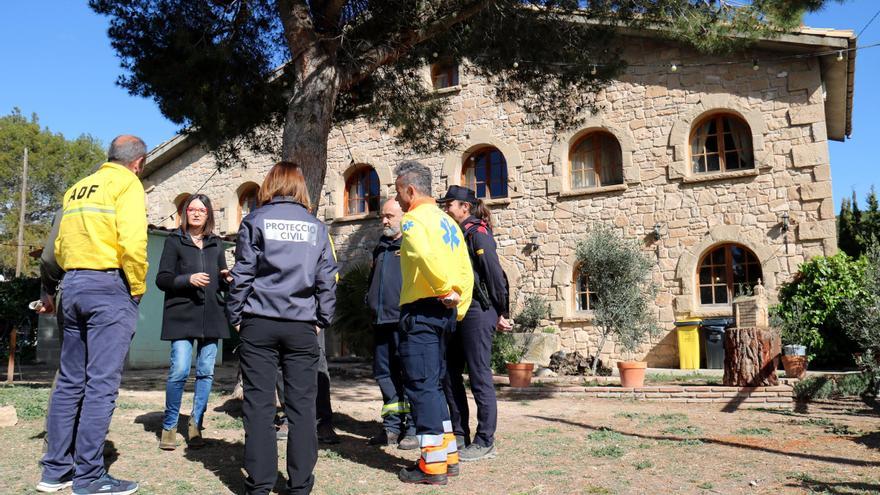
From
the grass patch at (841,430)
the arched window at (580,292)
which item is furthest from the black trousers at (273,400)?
the arched window at (580,292)

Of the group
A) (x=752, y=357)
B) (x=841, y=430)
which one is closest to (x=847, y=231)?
(x=752, y=357)

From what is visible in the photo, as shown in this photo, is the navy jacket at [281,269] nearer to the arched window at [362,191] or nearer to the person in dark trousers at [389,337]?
the person in dark trousers at [389,337]

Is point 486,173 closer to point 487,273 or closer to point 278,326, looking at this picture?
point 487,273

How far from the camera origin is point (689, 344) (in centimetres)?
1149

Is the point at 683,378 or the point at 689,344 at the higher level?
the point at 689,344

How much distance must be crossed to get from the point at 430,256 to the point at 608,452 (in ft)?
6.53

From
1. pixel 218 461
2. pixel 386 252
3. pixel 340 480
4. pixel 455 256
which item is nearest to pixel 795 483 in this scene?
pixel 455 256

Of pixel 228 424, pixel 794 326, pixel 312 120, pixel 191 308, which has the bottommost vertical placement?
pixel 228 424

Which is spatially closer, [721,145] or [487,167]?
[721,145]

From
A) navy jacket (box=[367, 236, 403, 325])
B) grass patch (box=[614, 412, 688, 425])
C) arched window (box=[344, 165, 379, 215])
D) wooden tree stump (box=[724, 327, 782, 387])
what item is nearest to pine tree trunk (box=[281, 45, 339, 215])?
navy jacket (box=[367, 236, 403, 325])

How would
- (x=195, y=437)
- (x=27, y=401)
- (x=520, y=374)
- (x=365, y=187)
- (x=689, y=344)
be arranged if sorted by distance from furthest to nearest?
(x=365, y=187) → (x=689, y=344) → (x=520, y=374) → (x=27, y=401) → (x=195, y=437)

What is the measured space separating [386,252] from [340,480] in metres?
1.71

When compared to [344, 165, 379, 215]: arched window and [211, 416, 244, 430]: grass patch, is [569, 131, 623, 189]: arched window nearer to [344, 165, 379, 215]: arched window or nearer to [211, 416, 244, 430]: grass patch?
[344, 165, 379, 215]: arched window

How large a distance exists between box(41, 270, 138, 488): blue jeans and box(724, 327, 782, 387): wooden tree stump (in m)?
6.48
